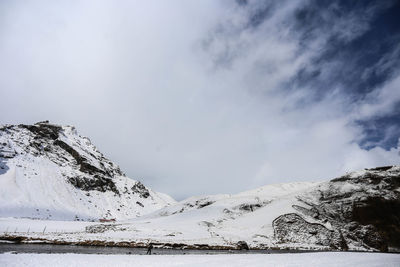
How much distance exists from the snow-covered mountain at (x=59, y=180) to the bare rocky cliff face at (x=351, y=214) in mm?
94864

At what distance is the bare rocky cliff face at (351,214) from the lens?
49031 millimetres

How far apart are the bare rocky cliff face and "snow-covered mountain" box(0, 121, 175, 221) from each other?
94.9m

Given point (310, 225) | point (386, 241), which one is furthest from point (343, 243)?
point (386, 241)

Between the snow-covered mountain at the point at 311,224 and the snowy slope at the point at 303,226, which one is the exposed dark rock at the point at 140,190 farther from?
the snow-covered mountain at the point at 311,224

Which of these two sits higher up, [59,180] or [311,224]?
[59,180]

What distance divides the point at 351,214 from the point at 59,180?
133969 millimetres

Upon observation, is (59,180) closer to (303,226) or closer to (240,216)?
(240,216)

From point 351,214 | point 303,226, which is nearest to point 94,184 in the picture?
point 303,226

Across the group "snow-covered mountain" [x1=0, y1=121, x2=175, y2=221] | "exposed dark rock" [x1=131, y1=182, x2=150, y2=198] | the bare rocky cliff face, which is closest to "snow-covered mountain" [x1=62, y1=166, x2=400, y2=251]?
the bare rocky cliff face

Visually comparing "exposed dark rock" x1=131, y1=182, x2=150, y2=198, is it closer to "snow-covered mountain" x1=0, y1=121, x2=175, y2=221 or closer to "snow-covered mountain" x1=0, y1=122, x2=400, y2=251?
"snow-covered mountain" x1=0, y1=121, x2=175, y2=221

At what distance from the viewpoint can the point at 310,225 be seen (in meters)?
51.4

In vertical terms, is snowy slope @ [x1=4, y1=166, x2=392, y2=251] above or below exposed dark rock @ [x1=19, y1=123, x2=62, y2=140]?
below

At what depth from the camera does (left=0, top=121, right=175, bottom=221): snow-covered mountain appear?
99.1 m

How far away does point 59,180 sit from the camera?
126750 mm
